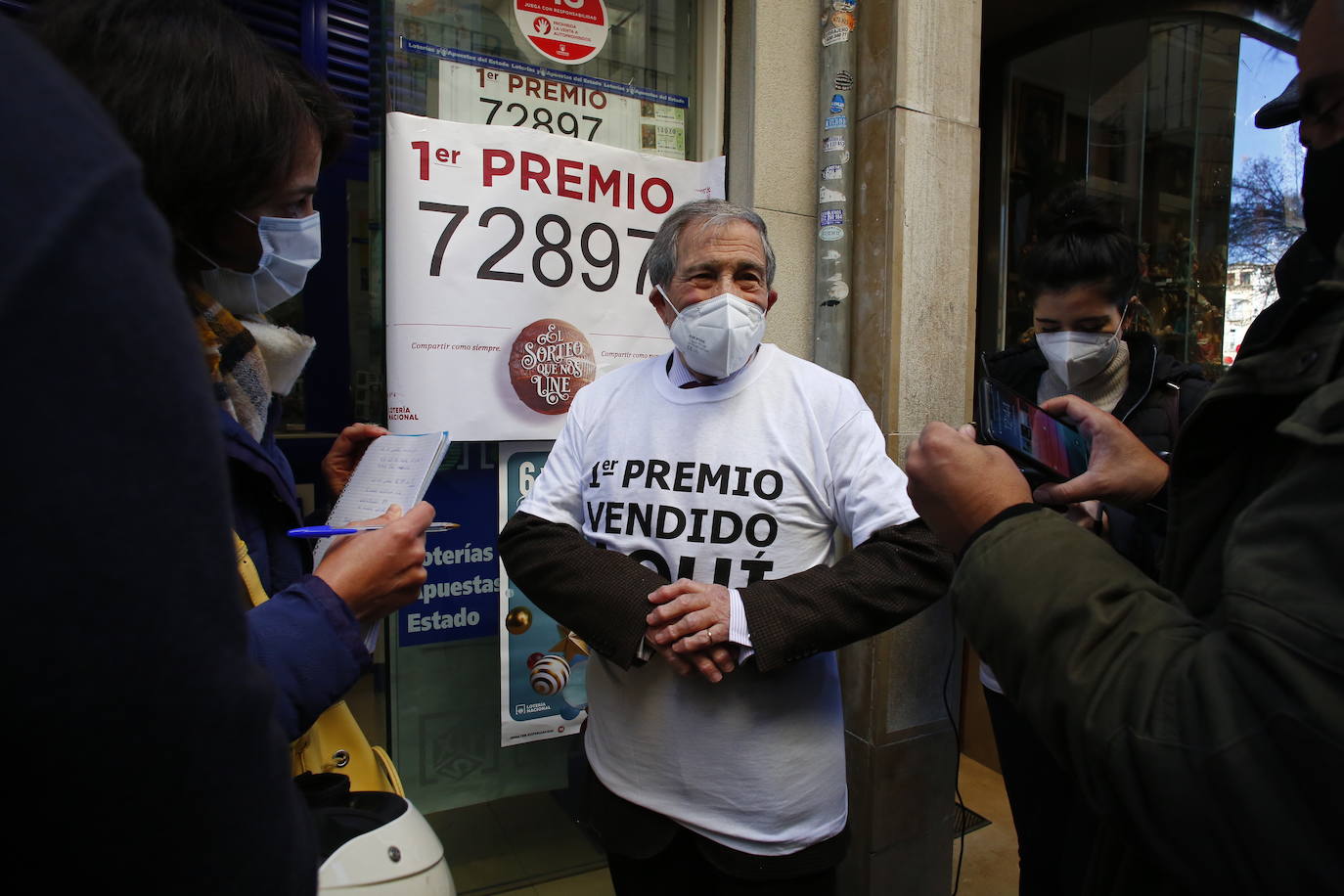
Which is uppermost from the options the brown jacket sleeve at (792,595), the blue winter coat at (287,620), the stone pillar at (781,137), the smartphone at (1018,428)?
the stone pillar at (781,137)

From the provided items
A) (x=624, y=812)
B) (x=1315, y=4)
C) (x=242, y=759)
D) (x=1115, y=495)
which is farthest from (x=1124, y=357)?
(x=242, y=759)

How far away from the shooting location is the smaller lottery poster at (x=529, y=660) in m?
2.82

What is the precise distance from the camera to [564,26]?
9.37ft

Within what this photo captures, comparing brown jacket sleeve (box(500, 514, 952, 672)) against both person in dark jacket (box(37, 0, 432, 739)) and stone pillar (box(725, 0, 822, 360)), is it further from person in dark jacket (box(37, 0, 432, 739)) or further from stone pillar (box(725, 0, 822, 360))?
stone pillar (box(725, 0, 822, 360))

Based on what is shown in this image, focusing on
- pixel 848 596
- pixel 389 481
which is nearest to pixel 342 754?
pixel 389 481

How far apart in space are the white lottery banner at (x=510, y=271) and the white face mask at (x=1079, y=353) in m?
1.34

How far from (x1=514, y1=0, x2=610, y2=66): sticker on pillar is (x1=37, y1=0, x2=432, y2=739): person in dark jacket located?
61.3 inches

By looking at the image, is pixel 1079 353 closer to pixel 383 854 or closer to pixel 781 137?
pixel 781 137

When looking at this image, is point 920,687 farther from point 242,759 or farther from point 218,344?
point 242,759

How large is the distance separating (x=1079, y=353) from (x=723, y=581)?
1345 millimetres

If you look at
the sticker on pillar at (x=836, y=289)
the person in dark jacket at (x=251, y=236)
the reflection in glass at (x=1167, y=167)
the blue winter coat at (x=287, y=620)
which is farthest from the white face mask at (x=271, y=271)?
the reflection in glass at (x=1167, y=167)

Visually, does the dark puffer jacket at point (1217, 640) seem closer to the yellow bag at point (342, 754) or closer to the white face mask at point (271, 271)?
the yellow bag at point (342, 754)

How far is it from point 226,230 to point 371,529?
21.8 inches

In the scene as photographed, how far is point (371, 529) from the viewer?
1219mm
